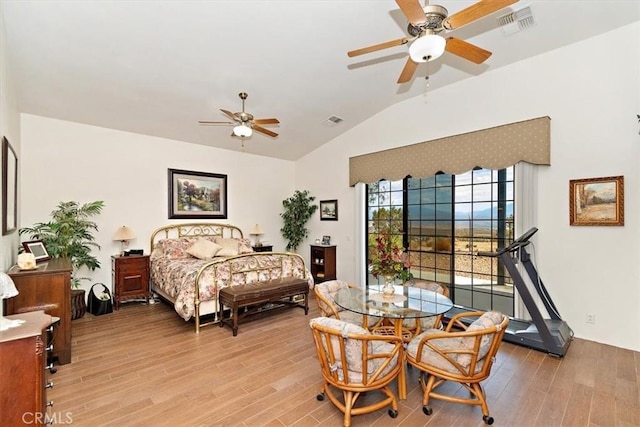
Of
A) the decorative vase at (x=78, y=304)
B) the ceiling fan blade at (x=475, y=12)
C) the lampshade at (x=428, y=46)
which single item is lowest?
the decorative vase at (x=78, y=304)

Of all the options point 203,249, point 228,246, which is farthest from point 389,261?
point 228,246

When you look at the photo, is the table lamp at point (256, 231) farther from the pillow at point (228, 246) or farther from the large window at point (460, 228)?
the large window at point (460, 228)

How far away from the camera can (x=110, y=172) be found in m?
5.46

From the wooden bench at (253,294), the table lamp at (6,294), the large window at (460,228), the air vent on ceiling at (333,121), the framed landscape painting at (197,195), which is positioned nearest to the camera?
the table lamp at (6,294)

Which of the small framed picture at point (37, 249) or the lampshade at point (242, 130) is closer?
the small framed picture at point (37, 249)

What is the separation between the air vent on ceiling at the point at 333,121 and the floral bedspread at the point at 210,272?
2840 millimetres

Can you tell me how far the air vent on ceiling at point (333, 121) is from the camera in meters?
6.08

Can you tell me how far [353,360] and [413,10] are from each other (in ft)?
8.64

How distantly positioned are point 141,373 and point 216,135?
453cm

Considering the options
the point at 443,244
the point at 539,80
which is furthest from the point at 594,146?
the point at 443,244

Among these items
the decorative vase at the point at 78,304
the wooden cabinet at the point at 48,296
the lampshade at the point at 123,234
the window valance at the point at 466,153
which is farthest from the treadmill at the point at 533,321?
the decorative vase at the point at 78,304

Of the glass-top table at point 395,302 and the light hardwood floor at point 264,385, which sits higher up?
the glass-top table at point 395,302

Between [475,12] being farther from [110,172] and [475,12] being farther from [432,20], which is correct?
[110,172]

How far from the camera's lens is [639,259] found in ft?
11.6
